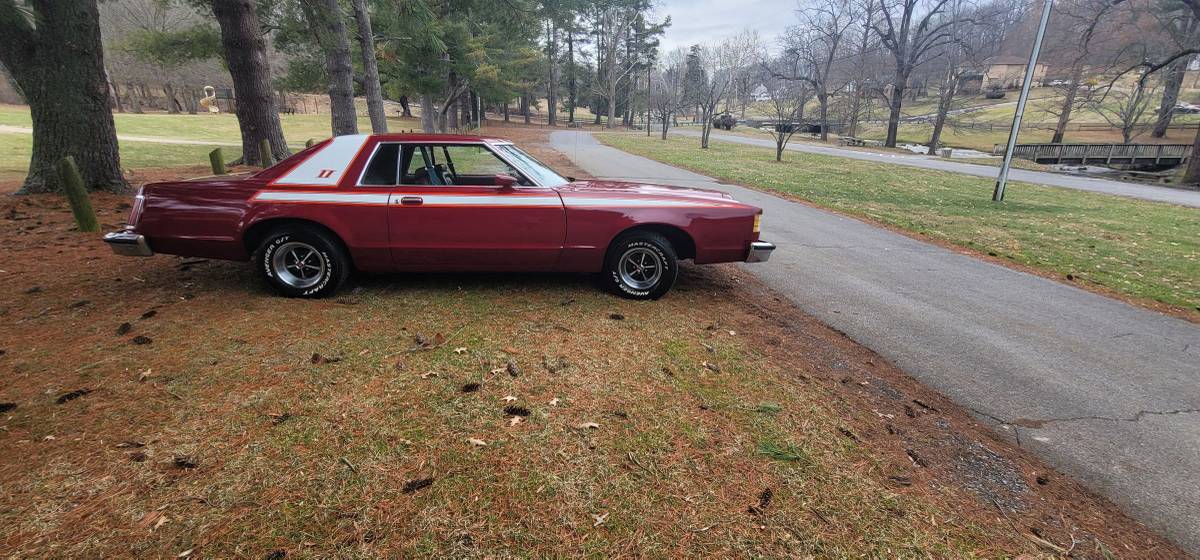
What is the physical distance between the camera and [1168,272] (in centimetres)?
741

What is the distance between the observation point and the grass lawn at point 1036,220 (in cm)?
729

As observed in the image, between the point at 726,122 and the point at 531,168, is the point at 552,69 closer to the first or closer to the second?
the point at 726,122

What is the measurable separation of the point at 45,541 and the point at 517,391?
2.05 metres

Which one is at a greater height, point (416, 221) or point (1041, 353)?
point (416, 221)

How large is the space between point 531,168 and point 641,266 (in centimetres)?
138

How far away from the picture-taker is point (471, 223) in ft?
14.8

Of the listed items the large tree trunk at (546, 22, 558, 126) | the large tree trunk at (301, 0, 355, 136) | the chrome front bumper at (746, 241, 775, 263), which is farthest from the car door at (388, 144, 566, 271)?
the large tree trunk at (546, 22, 558, 126)

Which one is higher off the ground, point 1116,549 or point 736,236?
point 736,236

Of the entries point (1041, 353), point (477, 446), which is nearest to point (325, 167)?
point (477, 446)

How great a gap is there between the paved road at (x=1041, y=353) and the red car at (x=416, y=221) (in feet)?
5.32

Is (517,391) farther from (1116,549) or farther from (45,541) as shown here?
(1116,549)

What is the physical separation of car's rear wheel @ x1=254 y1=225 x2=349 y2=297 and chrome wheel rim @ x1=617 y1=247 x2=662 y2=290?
2.49m

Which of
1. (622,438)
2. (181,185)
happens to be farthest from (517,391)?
(181,185)

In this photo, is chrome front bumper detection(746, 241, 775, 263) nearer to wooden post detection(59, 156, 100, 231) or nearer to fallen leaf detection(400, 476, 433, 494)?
fallen leaf detection(400, 476, 433, 494)
